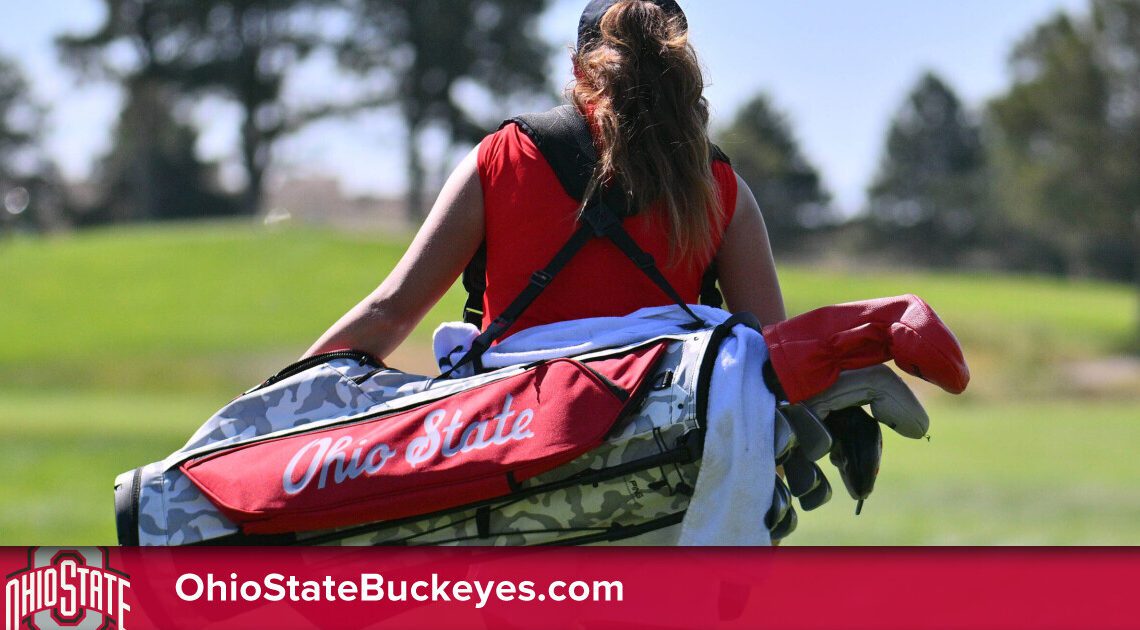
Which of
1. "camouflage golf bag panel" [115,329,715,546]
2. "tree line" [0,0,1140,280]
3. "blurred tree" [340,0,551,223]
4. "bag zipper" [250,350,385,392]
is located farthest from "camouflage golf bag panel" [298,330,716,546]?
"blurred tree" [340,0,551,223]

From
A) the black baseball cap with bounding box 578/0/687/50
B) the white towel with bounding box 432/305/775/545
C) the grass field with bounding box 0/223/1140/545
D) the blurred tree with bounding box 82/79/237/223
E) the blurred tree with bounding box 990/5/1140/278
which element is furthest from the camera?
→ the blurred tree with bounding box 82/79/237/223

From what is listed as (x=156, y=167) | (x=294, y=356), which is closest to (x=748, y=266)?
(x=294, y=356)

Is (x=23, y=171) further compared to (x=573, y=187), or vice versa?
(x=23, y=171)

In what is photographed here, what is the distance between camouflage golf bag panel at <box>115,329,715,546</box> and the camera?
250 cm

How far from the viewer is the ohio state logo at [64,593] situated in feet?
9.59

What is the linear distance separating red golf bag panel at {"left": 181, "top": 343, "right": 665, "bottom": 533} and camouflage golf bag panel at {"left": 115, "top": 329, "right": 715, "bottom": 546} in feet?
0.12

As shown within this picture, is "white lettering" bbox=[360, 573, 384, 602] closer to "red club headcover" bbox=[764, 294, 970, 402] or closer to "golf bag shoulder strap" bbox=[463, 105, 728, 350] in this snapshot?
"golf bag shoulder strap" bbox=[463, 105, 728, 350]

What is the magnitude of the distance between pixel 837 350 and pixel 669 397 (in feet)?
1.06

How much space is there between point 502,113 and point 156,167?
1425 centimetres

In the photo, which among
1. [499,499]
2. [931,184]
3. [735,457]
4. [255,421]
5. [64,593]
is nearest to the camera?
[735,457]

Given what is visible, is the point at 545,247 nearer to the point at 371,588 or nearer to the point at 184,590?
the point at 371,588

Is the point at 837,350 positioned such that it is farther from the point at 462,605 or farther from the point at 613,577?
the point at 462,605

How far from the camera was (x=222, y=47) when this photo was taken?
4969 centimetres

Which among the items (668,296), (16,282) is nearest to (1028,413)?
(668,296)
